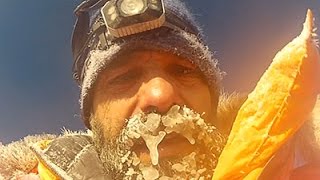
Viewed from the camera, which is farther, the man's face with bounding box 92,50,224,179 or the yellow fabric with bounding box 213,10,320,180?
the man's face with bounding box 92,50,224,179

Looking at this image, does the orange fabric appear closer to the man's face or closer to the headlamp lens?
the man's face

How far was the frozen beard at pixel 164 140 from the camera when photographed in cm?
67

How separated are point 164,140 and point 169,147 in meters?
0.01

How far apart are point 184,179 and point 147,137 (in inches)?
2.8

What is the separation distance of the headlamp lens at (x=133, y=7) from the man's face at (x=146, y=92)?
6 cm

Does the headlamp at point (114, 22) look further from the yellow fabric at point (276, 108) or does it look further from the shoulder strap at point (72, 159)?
the yellow fabric at point (276, 108)

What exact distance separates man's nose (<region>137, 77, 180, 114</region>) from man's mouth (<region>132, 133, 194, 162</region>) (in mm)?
37

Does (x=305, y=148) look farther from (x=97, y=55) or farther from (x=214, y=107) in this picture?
(x=97, y=55)

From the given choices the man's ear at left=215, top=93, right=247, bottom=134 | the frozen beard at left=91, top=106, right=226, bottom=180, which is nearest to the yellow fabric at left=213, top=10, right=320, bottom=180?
the frozen beard at left=91, top=106, right=226, bottom=180

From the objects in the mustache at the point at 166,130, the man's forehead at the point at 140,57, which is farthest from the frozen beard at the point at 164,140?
the man's forehead at the point at 140,57

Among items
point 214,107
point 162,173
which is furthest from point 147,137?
point 214,107

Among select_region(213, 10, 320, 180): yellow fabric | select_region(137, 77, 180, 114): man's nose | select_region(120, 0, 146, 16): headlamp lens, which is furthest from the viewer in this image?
select_region(120, 0, 146, 16): headlamp lens

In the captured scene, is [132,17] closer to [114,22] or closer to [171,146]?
[114,22]

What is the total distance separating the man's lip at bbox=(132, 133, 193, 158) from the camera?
26.7 inches
